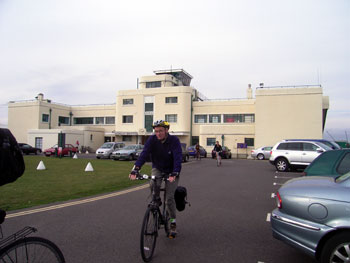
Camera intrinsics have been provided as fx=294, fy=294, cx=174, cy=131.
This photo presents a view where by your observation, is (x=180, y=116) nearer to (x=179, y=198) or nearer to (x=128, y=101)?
(x=128, y=101)

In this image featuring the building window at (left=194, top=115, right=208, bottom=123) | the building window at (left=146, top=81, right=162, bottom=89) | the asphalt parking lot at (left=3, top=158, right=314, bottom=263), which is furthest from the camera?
the building window at (left=146, top=81, right=162, bottom=89)

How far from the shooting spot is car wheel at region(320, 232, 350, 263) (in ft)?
10.7

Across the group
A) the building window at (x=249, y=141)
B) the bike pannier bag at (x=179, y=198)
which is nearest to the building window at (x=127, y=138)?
the building window at (x=249, y=141)

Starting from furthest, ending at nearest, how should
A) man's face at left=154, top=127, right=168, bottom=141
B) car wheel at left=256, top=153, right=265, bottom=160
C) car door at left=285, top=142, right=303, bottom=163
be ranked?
car wheel at left=256, top=153, right=265, bottom=160
car door at left=285, top=142, right=303, bottom=163
man's face at left=154, top=127, right=168, bottom=141

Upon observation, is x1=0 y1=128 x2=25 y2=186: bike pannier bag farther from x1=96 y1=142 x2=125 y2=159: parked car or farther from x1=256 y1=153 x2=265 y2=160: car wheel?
x1=256 y1=153 x2=265 y2=160: car wheel

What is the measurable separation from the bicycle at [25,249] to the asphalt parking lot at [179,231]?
4.64ft

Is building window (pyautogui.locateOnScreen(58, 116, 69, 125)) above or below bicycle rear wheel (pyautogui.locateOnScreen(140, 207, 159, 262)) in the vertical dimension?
above

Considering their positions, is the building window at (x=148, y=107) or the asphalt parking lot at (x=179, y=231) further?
the building window at (x=148, y=107)

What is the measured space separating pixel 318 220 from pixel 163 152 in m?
2.46

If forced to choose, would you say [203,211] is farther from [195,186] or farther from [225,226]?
[195,186]

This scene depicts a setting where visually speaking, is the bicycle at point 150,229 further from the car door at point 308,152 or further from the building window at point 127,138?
the building window at point 127,138

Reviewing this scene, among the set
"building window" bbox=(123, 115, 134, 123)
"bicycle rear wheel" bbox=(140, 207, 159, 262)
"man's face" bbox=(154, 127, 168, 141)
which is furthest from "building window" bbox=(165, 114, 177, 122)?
"bicycle rear wheel" bbox=(140, 207, 159, 262)

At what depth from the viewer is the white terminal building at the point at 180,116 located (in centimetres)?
3900

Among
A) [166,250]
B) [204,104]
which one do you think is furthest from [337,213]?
[204,104]
